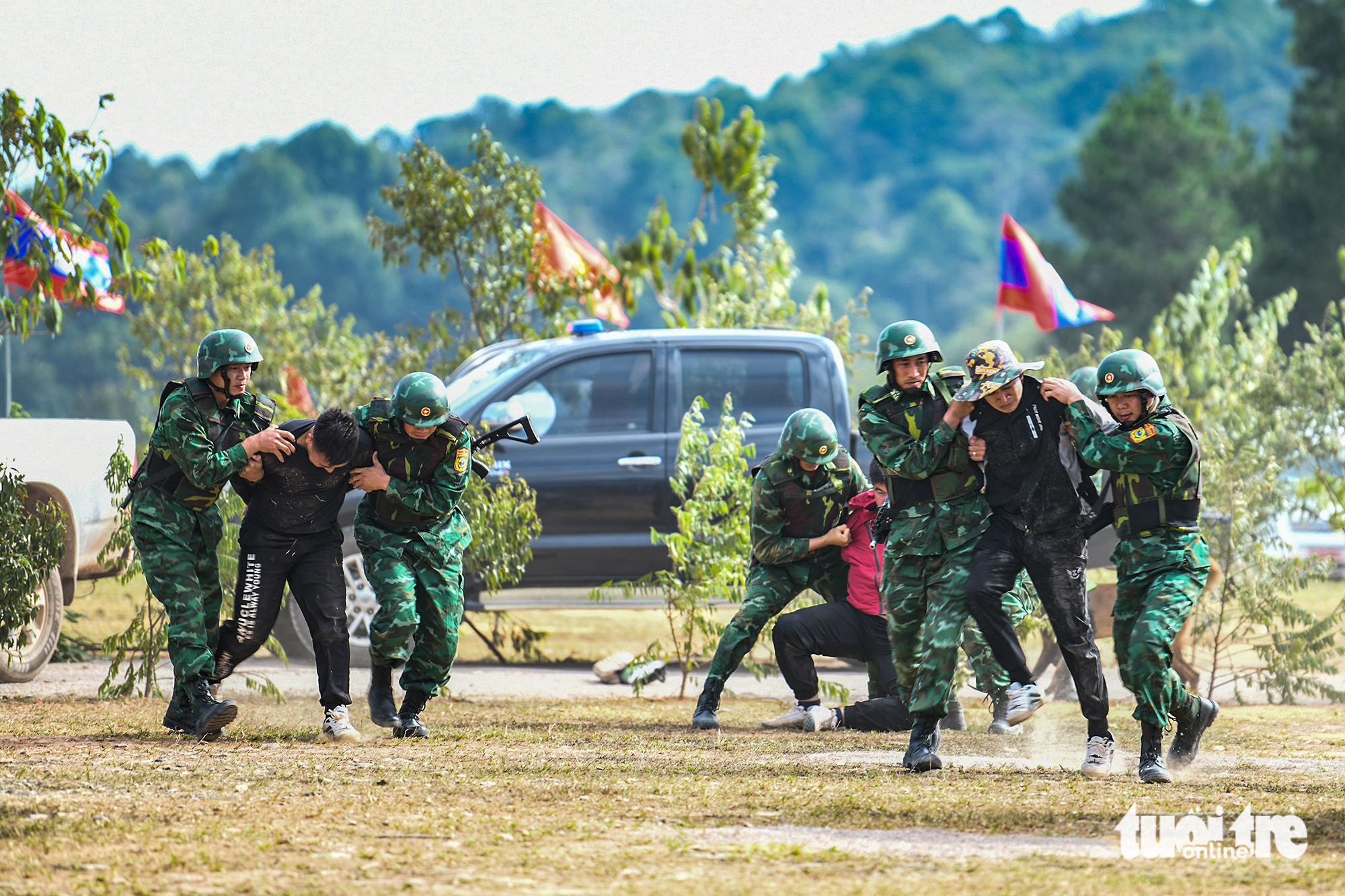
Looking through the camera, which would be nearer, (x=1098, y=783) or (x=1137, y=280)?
(x=1098, y=783)

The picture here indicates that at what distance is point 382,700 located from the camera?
21.7 ft

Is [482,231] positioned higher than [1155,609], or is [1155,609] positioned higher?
[482,231]

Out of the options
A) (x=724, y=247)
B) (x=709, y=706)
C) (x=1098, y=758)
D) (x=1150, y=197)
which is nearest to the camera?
(x=1098, y=758)

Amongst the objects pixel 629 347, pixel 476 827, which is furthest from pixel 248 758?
pixel 629 347

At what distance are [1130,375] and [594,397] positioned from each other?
14.0ft

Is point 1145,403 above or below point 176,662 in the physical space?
above

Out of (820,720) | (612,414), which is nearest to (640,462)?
(612,414)

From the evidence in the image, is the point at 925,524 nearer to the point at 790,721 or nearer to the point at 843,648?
the point at 843,648

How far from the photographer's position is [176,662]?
634cm

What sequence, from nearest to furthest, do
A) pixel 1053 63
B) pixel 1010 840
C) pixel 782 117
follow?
pixel 1010 840, pixel 782 117, pixel 1053 63

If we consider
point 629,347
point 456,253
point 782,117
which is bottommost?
point 629,347

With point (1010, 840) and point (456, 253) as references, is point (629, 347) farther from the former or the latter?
point (1010, 840)

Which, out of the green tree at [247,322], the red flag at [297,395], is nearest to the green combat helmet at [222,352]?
the red flag at [297,395]

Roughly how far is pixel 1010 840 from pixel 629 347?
5457 mm
